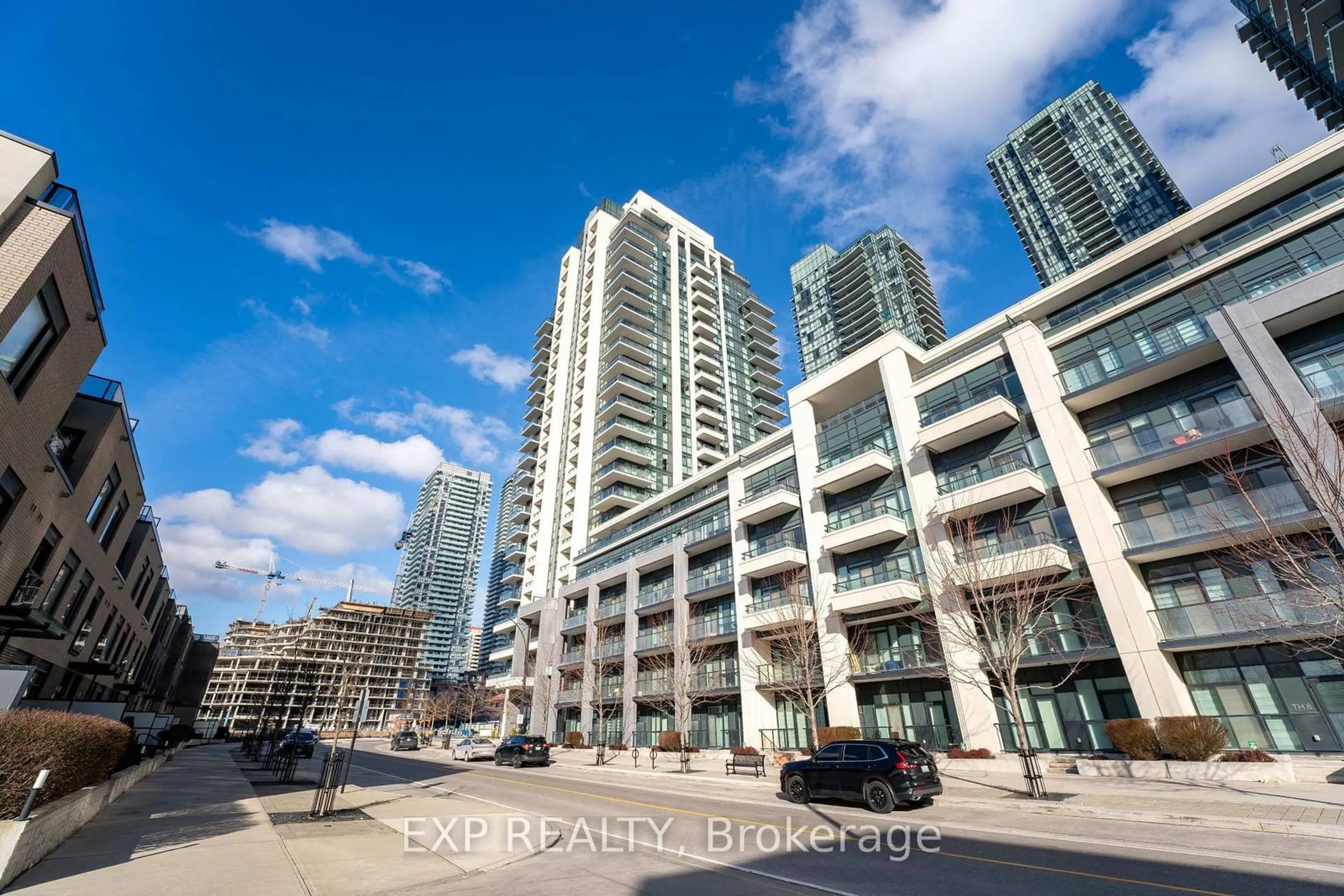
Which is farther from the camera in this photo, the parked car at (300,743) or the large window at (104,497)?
the large window at (104,497)

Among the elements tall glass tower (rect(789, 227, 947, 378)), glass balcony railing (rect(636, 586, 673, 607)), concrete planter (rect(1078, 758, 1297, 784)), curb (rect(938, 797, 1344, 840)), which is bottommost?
curb (rect(938, 797, 1344, 840))

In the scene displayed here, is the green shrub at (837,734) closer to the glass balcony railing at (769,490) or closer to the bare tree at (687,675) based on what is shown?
the bare tree at (687,675)

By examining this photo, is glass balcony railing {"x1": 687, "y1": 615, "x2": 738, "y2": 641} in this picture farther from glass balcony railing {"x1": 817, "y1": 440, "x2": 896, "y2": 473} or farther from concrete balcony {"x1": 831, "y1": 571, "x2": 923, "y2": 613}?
glass balcony railing {"x1": 817, "y1": 440, "x2": 896, "y2": 473}

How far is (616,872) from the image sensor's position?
7.95m

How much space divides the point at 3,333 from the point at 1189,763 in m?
33.0

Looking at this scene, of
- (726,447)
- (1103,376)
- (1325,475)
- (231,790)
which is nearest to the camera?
(1325,475)

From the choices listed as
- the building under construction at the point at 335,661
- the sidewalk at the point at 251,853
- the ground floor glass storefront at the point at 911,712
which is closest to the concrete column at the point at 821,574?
the ground floor glass storefront at the point at 911,712

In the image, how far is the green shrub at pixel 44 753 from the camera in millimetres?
6738

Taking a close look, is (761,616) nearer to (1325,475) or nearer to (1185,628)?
(1185,628)

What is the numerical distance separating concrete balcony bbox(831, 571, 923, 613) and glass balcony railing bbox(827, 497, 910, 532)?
9.36 ft

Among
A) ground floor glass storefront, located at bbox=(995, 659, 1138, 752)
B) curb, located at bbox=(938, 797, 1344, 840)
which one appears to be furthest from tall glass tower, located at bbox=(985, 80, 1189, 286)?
curb, located at bbox=(938, 797, 1344, 840)

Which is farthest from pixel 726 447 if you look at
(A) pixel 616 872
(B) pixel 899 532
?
(A) pixel 616 872

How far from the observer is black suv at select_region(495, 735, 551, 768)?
32156mm
